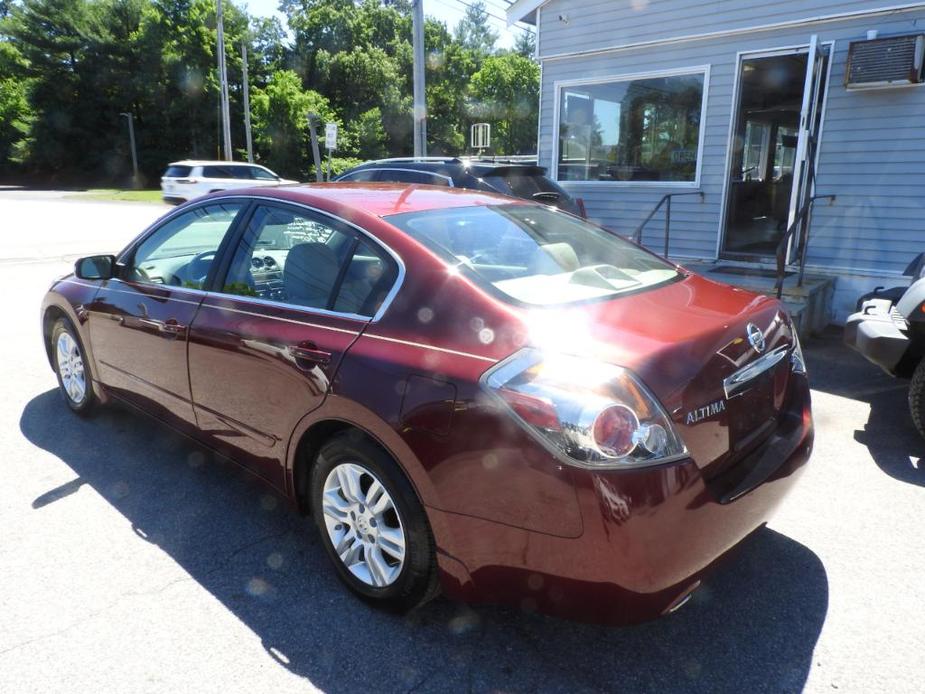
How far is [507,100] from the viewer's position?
203 ft

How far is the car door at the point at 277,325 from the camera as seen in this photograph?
2.54m

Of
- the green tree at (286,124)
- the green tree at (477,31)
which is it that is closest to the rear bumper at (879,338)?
the green tree at (286,124)

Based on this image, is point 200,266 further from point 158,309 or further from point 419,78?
point 419,78

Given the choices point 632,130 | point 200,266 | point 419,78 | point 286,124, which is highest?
point 286,124

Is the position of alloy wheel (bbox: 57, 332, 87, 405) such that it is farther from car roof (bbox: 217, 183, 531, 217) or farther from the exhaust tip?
the exhaust tip

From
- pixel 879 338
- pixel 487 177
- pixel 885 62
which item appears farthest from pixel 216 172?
pixel 879 338

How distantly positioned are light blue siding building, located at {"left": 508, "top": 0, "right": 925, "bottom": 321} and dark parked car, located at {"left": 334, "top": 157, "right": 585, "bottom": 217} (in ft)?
5.23

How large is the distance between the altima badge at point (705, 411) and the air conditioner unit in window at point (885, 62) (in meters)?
6.34

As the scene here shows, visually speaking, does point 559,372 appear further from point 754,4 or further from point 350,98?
point 350,98

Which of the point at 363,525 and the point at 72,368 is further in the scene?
the point at 72,368

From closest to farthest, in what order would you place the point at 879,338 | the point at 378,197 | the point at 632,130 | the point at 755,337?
1. the point at 755,337
2. the point at 378,197
3. the point at 879,338
4. the point at 632,130

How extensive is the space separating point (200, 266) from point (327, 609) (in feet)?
6.04

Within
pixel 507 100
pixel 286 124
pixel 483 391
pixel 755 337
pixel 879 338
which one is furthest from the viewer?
pixel 507 100

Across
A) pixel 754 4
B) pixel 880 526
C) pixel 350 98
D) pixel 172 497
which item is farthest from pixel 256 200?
pixel 350 98
